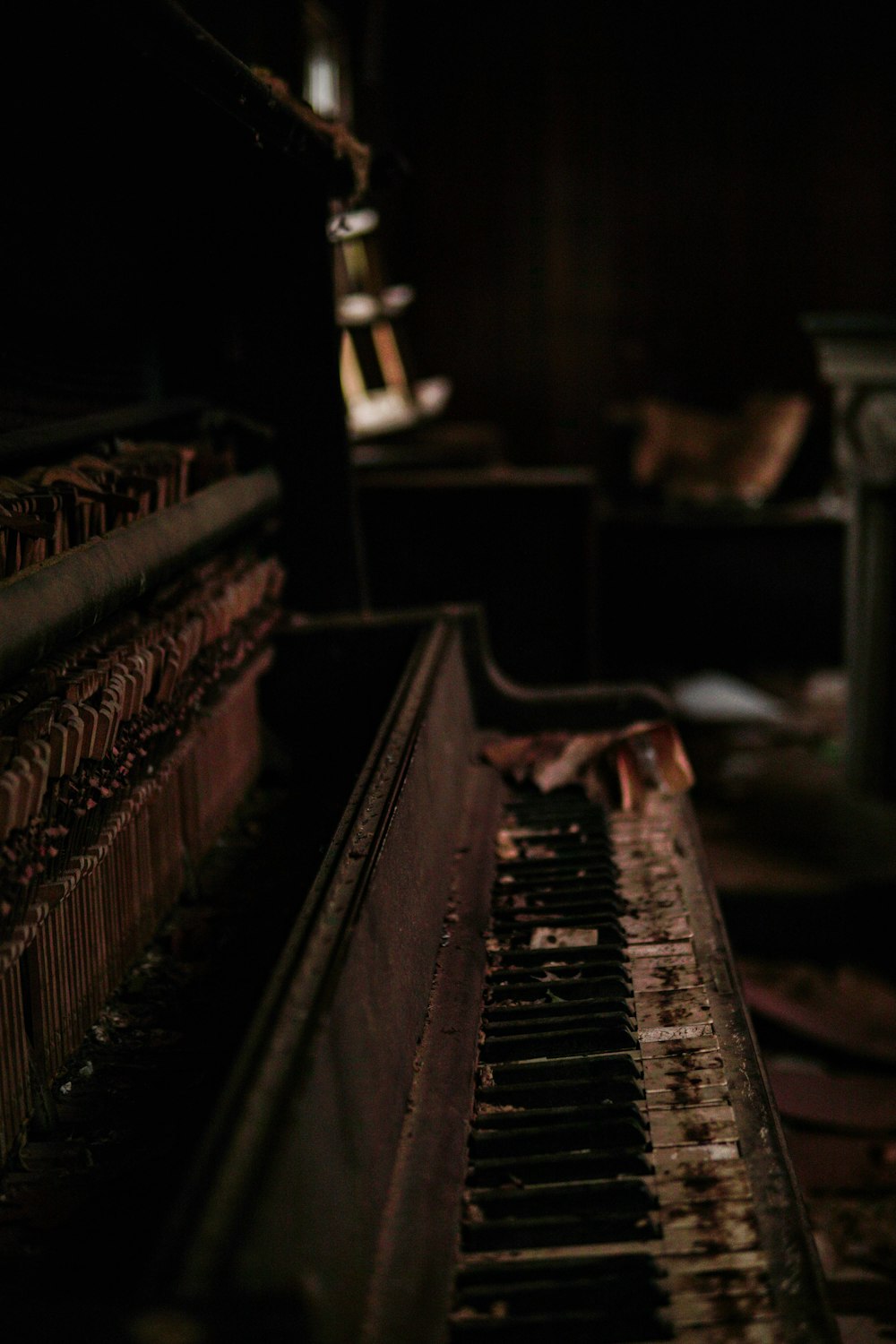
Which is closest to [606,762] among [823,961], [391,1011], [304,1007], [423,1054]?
[423,1054]

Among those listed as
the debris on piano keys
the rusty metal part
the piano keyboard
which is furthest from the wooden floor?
the rusty metal part

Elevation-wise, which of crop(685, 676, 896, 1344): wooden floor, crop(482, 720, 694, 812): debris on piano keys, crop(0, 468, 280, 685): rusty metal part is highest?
crop(0, 468, 280, 685): rusty metal part

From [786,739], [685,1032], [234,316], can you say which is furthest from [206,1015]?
[786,739]

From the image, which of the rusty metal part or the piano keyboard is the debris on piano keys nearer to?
the piano keyboard

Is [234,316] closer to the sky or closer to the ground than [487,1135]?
closer to the sky

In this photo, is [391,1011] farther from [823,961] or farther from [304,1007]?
[823,961]

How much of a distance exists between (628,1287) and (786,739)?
5.07 m

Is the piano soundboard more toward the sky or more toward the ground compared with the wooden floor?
more toward the sky

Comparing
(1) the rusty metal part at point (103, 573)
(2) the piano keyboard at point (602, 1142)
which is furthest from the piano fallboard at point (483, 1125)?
(1) the rusty metal part at point (103, 573)

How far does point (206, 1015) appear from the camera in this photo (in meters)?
1.77

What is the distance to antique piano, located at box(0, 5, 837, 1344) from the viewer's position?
1.10 metres

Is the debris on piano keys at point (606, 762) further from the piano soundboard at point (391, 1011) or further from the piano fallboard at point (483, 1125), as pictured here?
the piano fallboard at point (483, 1125)

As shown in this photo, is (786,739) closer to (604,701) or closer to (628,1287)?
(604,701)

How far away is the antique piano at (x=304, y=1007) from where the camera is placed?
3.61 feet
